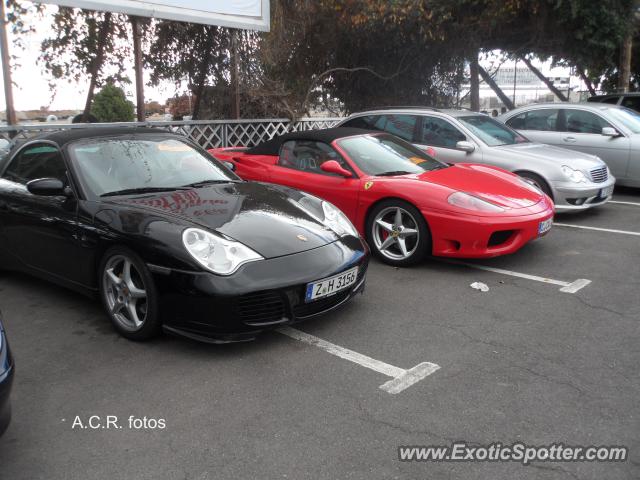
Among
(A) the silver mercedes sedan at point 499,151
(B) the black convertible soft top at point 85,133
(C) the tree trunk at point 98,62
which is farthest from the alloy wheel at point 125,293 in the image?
(C) the tree trunk at point 98,62

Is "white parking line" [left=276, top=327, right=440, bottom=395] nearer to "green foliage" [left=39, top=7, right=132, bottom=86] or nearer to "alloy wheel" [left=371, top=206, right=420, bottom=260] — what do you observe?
"alloy wheel" [left=371, top=206, right=420, bottom=260]

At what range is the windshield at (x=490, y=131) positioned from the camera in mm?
7836

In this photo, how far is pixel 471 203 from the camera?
5191mm

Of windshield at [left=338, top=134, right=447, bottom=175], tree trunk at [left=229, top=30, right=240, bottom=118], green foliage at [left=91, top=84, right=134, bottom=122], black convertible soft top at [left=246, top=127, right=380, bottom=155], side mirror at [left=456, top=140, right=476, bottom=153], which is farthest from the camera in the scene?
green foliage at [left=91, top=84, right=134, bottom=122]

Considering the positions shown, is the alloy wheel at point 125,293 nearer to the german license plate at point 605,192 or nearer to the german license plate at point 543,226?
the german license plate at point 543,226

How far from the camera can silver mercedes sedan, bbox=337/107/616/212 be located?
23.9 ft

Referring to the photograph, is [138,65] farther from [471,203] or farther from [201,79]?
[471,203]

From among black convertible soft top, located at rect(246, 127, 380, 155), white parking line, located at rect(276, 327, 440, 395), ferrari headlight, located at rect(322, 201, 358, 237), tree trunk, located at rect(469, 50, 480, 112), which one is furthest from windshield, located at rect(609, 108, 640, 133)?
white parking line, located at rect(276, 327, 440, 395)

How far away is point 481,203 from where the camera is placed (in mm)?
5199

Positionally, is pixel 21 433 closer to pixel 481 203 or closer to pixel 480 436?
pixel 480 436

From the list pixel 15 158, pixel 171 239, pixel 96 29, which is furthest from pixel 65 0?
pixel 171 239

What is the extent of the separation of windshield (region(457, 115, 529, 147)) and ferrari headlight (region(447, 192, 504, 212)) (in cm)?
276

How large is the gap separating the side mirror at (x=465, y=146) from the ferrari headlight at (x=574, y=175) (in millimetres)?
1149

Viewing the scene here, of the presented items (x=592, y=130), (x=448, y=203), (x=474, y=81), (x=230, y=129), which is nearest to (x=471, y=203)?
(x=448, y=203)
